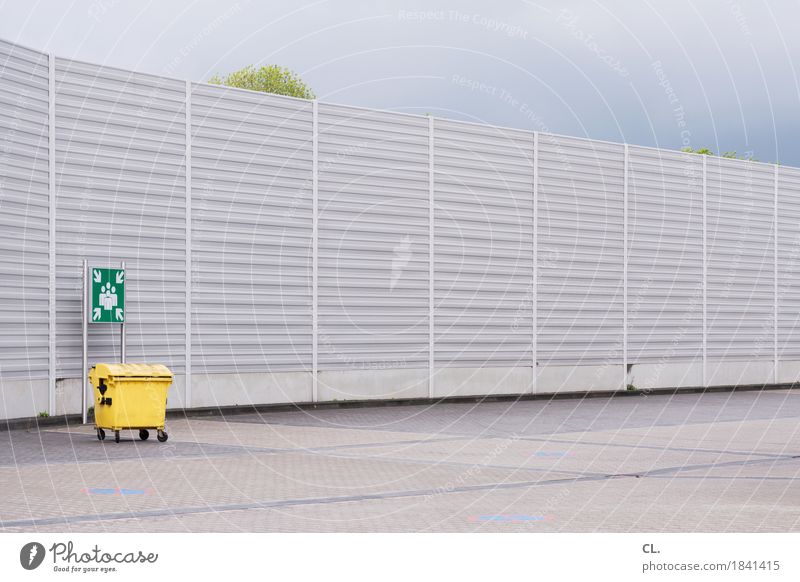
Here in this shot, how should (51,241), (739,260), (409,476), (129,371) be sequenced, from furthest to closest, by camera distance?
(739,260)
(51,241)
(129,371)
(409,476)

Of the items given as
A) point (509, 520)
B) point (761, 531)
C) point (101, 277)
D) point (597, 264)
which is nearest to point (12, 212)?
point (101, 277)

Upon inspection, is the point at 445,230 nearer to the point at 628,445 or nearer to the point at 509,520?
the point at 628,445

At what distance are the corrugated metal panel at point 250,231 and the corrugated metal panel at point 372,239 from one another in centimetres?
54

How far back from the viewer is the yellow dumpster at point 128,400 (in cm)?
1592

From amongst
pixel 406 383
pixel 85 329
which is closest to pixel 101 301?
pixel 85 329

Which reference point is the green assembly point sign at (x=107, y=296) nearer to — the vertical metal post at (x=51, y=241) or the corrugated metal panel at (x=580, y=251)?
the vertical metal post at (x=51, y=241)

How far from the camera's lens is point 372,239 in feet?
79.0

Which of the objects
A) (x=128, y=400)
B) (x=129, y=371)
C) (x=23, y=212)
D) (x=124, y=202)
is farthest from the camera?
(x=124, y=202)

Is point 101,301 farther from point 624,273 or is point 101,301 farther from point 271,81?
point 271,81

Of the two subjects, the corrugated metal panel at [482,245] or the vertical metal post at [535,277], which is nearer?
the corrugated metal panel at [482,245]

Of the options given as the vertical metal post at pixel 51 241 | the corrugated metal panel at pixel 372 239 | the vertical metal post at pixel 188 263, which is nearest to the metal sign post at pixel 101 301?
the vertical metal post at pixel 51 241

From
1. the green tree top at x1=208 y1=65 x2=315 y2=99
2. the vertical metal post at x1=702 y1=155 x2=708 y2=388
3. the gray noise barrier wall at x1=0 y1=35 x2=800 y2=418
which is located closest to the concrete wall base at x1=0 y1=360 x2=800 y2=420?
the gray noise barrier wall at x1=0 y1=35 x2=800 y2=418

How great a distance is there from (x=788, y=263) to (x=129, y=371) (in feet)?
73.3

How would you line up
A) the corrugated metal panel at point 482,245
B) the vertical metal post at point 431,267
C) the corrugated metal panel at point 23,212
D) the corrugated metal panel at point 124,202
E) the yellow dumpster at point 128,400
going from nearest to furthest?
the yellow dumpster at point 128,400 → the corrugated metal panel at point 23,212 → the corrugated metal panel at point 124,202 → the vertical metal post at point 431,267 → the corrugated metal panel at point 482,245
